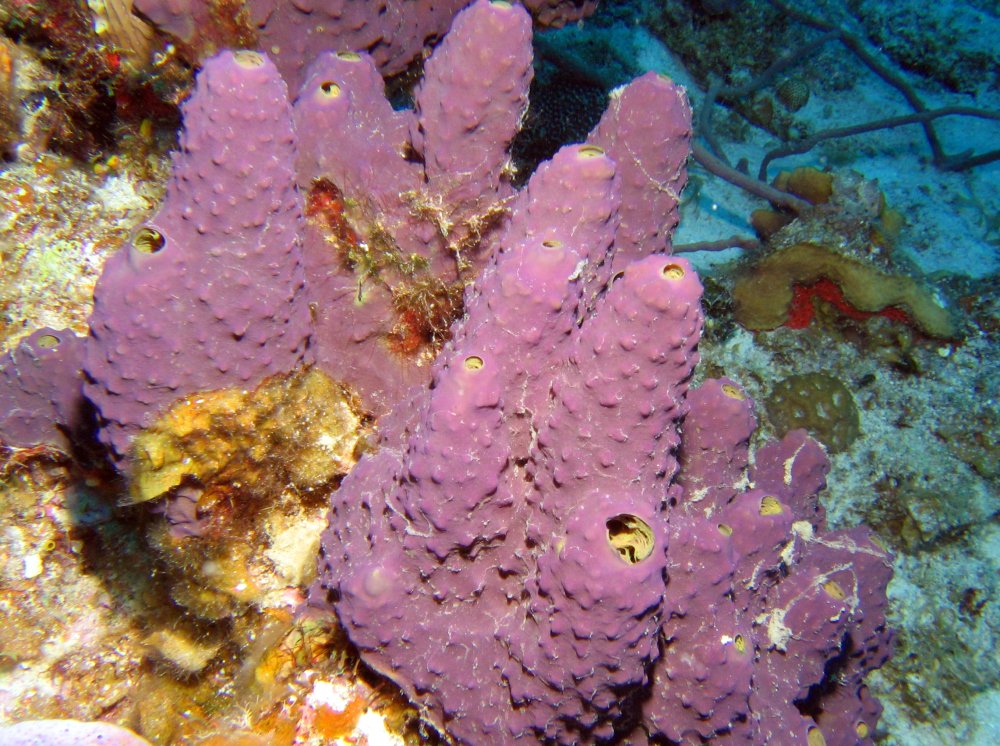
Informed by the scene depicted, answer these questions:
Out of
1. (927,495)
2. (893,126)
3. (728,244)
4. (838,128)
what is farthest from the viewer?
(893,126)

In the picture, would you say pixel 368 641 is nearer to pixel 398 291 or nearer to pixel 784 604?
pixel 398 291

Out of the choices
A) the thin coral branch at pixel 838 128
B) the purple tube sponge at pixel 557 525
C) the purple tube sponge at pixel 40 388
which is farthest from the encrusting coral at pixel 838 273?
the purple tube sponge at pixel 40 388

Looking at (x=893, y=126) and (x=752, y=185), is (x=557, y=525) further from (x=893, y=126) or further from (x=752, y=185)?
(x=893, y=126)

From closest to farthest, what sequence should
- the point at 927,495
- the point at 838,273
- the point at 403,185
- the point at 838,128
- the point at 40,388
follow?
the point at 40,388
the point at 403,185
the point at 838,273
the point at 927,495
the point at 838,128

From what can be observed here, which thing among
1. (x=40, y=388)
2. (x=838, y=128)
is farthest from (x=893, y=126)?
(x=40, y=388)

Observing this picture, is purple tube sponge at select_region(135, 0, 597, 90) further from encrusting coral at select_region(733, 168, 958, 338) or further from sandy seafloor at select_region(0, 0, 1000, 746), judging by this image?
sandy seafloor at select_region(0, 0, 1000, 746)

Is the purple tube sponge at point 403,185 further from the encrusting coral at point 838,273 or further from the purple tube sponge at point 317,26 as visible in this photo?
the encrusting coral at point 838,273
